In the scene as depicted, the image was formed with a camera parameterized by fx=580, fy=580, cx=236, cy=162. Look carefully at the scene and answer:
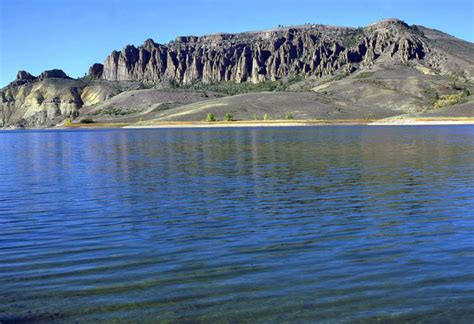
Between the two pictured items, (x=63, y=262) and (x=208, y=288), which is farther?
(x=63, y=262)

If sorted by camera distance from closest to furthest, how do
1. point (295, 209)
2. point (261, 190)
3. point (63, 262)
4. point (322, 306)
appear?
point (322, 306)
point (63, 262)
point (295, 209)
point (261, 190)

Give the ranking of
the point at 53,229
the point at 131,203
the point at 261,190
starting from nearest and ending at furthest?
the point at 53,229
the point at 131,203
the point at 261,190

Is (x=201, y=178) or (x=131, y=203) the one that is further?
(x=201, y=178)

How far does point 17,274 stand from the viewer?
1736 cm

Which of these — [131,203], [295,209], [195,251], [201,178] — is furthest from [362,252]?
[201,178]

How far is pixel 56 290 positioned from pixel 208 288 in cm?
411

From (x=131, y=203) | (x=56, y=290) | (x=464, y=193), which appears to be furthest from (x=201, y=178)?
(x=56, y=290)

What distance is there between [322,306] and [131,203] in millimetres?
18675

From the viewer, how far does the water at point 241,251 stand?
1408 centimetres

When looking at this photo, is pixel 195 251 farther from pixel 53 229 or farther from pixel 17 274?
pixel 53 229

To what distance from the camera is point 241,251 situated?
63.6 feet

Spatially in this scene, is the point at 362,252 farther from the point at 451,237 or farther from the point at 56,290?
the point at 56,290

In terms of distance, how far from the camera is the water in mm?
14078

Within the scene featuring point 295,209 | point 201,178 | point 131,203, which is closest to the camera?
point 295,209
